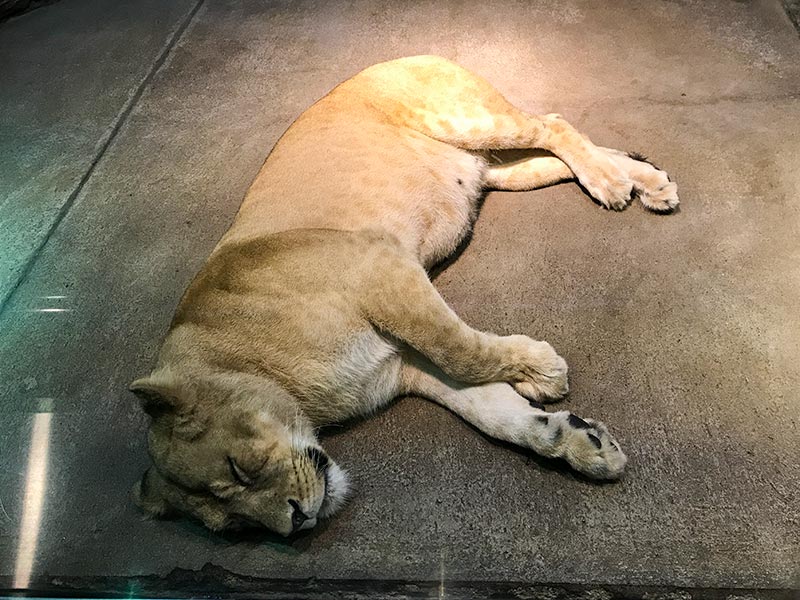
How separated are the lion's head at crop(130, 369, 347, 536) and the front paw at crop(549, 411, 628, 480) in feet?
2.80

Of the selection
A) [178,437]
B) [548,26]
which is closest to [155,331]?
[178,437]

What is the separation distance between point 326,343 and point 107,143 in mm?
2892

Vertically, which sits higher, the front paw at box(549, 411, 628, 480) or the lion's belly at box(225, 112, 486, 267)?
the lion's belly at box(225, 112, 486, 267)

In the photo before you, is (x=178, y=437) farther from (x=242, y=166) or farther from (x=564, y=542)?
Result: (x=242, y=166)

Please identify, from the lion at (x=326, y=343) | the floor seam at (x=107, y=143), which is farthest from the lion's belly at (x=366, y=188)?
the floor seam at (x=107, y=143)

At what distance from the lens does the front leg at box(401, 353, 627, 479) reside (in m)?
2.29

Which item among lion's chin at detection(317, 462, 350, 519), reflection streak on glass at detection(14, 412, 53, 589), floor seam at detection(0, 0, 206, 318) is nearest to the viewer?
lion's chin at detection(317, 462, 350, 519)

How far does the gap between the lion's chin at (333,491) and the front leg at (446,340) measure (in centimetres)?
55

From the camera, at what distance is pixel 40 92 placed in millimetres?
5090

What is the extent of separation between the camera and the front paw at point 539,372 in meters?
2.55

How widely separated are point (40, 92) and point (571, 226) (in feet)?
13.8

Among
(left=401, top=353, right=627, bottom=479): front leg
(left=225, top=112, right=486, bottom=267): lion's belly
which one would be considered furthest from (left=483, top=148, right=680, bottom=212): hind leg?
(left=401, top=353, right=627, bottom=479): front leg

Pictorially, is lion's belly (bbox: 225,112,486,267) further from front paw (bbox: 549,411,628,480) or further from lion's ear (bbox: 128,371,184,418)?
front paw (bbox: 549,411,628,480)

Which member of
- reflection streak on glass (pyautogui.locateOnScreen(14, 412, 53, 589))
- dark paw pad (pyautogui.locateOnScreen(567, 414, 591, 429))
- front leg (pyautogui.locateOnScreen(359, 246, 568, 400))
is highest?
front leg (pyautogui.locateOnScreen(359, 246, 568, 400))
